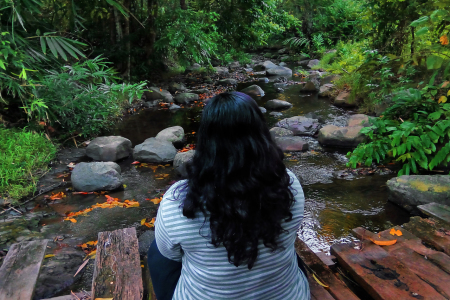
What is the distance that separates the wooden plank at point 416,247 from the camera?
81.7 inches

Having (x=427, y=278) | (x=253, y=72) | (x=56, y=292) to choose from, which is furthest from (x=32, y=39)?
(x=253, y=72)

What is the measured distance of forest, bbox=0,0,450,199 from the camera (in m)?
3.88

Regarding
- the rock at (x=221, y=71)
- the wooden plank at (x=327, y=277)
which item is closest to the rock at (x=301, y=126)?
the wooden plank at (x=327, y=277)

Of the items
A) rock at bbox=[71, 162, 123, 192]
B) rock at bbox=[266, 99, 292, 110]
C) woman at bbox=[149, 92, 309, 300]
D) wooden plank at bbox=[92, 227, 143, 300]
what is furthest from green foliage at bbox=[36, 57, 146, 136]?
woman at bbox=[149, 92, 309, 300]

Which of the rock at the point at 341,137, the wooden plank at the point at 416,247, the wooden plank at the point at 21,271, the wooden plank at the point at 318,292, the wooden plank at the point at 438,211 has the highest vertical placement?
the wooden plank at the point at 438,211

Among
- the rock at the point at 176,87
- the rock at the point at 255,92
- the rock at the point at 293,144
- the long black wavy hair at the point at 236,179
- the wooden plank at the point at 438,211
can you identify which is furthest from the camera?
the rock at the point at 176,87

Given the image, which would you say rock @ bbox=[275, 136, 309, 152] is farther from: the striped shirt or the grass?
the striped shirt

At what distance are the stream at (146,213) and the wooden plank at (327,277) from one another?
3.75 feet

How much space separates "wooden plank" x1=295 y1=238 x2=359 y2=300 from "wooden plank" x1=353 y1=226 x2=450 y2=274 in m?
0.52

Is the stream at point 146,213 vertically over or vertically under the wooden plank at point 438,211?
under

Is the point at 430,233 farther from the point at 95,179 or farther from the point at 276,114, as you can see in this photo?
the point at 276,114

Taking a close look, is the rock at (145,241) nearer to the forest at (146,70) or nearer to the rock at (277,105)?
the forest at (146,70)

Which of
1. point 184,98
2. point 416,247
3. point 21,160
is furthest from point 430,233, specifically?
point 184,98

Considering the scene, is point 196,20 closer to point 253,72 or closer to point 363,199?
point 253,72
